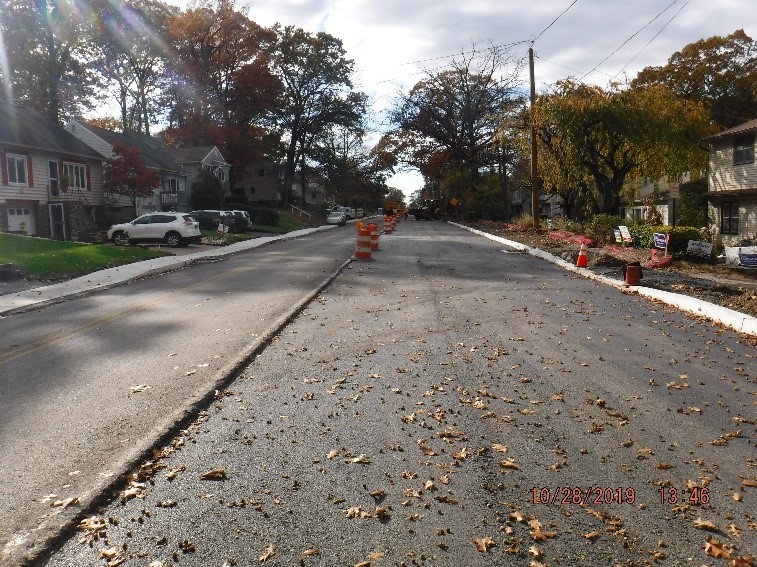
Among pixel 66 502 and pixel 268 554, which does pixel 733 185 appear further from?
pixel 66 502

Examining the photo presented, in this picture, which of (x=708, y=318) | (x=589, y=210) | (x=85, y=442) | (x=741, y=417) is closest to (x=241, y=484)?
(x=85, y=442)

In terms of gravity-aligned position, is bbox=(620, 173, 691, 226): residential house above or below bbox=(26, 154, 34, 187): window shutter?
below

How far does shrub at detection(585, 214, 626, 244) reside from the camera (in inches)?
1245

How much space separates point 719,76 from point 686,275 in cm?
4207

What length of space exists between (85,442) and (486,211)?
60.1m

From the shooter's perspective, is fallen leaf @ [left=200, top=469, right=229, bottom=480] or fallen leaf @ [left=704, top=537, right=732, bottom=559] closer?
fallen leaf @ [left=704, top=537, right=732, bottom=559]

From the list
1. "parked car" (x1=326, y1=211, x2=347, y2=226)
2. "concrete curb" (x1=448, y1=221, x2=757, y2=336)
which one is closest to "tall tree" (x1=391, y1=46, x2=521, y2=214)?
"parked car" (x1=326, y1=211, x2=347, y2=226)

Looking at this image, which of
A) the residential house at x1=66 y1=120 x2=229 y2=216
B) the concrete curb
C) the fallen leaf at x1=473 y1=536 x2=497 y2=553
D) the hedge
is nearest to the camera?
the fallen leaf at x1=473 y1=536 x2=497 y2=553

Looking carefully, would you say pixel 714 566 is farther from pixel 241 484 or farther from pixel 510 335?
pixel 510 335

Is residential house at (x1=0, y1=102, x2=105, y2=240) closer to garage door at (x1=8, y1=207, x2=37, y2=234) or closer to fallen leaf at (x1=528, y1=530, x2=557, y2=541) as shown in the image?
garage door at (x1=8, y1=207, x2=37, y2=234)

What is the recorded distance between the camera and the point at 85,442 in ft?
18.7

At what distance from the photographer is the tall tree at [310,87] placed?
76.6 m

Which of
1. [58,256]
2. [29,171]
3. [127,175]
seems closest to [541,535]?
[58,256]

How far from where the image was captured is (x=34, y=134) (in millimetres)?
36500
